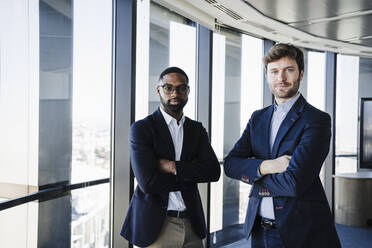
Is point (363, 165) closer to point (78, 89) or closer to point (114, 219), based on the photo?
point (114, 219)

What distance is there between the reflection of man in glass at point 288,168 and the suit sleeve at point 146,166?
0.52 meters

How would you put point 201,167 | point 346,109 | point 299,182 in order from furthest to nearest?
point 346,109
point 201,167
point 299,182

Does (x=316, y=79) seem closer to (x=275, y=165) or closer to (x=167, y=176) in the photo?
(x=275, y=165)

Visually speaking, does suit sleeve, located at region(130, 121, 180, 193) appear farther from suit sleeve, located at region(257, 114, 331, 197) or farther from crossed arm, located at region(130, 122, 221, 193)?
suit sleeve, located at region(257, 114, 331, 197)

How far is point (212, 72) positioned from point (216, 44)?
0.51 meters

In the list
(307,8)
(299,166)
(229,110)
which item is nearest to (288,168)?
(299,166)

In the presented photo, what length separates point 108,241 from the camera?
3.09 meters

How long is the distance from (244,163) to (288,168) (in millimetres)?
356

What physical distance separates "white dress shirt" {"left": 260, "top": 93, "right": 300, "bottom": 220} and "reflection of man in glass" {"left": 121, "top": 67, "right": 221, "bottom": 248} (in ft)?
1.68

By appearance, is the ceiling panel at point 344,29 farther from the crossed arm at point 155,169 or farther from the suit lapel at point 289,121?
the crossed arm at point 155,169

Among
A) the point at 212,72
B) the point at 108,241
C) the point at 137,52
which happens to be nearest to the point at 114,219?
the point at 108,241

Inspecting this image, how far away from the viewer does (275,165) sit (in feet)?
6.41

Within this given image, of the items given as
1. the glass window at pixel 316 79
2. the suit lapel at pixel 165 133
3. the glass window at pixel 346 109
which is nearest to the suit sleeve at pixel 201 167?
the suit lapel at pixel 165 133

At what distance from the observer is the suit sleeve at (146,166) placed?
2119mm
